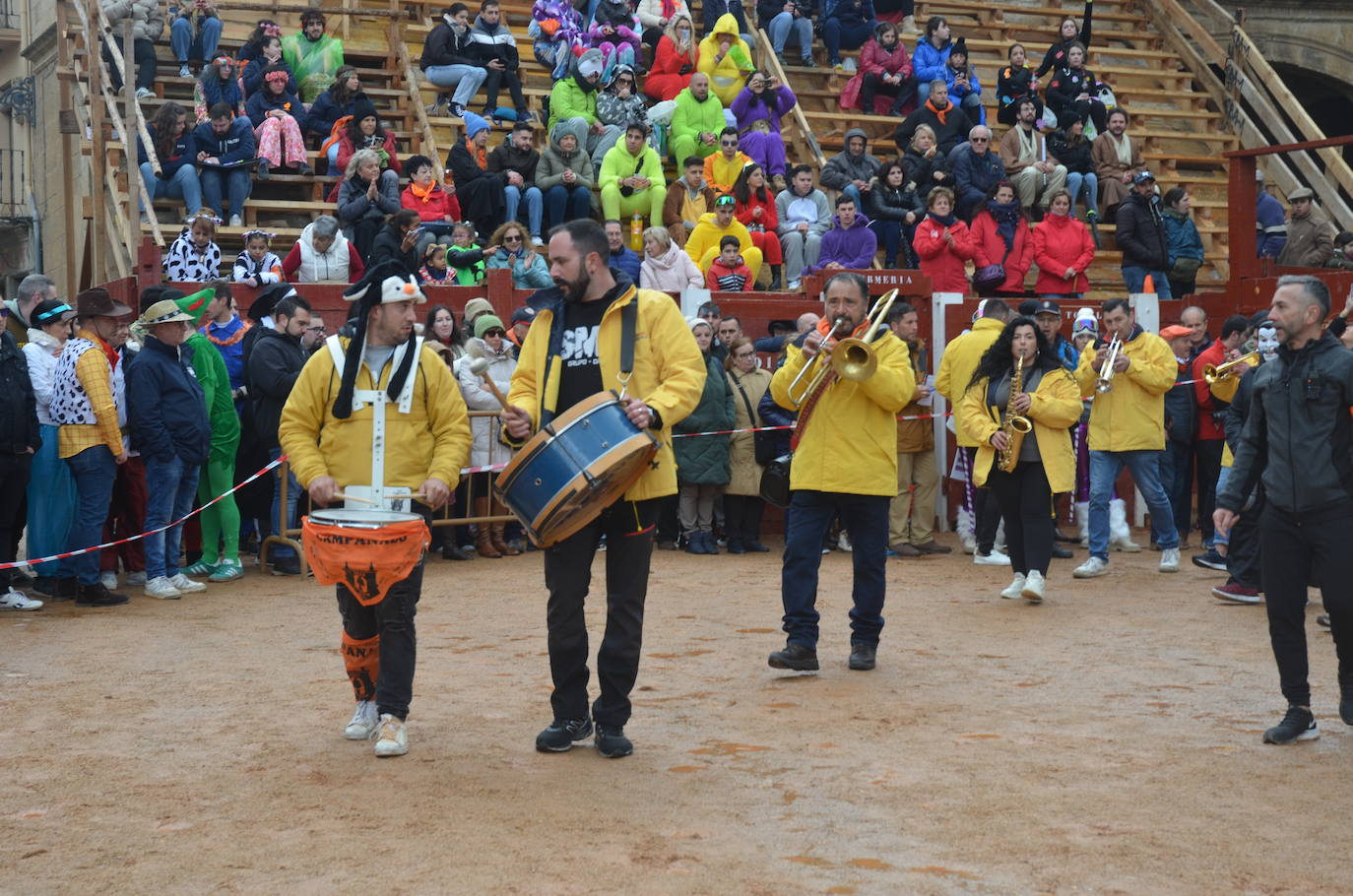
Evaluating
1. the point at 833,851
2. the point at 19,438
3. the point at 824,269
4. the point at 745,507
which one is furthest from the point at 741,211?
the point at 833,851

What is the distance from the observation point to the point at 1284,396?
6859 mm

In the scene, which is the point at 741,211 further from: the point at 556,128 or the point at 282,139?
the point at 282,139

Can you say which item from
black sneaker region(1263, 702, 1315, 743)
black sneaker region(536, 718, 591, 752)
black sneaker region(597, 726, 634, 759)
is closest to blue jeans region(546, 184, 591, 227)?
black sneaker region(536, 718, 591, 752)

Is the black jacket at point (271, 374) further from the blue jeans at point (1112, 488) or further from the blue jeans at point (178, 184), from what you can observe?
the blue jeans at point (1112, 488)

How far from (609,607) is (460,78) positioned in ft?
41.9

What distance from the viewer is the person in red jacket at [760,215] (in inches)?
637

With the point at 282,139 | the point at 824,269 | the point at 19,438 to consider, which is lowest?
the point at 19,438

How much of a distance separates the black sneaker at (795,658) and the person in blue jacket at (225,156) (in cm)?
950

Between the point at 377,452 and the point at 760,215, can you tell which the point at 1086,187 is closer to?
the point at 760,215

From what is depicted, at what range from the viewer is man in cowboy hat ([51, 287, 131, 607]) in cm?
1035

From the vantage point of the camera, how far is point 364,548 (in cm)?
627

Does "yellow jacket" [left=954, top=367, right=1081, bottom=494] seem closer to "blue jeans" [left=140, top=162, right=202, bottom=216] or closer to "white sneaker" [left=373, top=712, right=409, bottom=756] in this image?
"white sneaker" [left=373, top=712, right=409, bottom=756]

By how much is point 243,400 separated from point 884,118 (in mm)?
10533

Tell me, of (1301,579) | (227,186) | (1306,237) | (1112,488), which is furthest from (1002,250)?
(1301,579)
